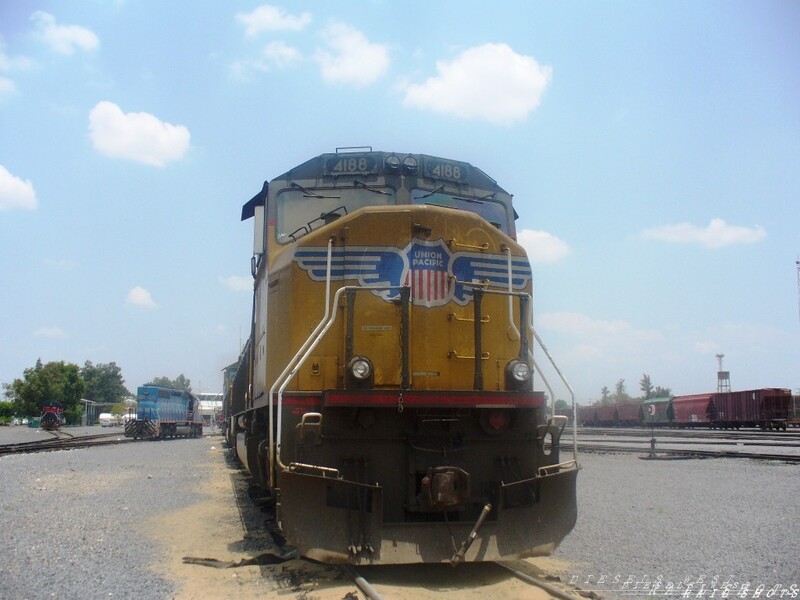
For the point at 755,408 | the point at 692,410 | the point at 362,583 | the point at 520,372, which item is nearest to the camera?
the point at 362,583

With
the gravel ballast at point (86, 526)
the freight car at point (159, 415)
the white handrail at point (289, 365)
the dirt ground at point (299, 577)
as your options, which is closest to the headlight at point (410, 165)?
the white handrail at point (289, 365)

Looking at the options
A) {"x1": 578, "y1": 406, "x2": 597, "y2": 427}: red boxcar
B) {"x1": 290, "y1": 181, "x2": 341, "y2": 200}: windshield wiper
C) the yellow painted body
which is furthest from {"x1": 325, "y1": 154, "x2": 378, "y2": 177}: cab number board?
{"x1": 578, "y1": 406, "x2": 597, "y2": 427}: red boxcar

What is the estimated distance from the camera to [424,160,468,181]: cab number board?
6859 mm

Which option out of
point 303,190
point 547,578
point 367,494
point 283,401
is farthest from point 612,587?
point 303,190

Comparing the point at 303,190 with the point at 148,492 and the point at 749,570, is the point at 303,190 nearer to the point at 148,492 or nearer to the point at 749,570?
the point at 749,570

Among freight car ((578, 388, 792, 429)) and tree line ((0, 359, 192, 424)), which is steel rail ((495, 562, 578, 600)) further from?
tree line ((0, 359, 192, 424))

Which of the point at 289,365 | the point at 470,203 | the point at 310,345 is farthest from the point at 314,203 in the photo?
the point at 289,365

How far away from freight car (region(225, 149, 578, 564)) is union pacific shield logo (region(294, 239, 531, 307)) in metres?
0.01

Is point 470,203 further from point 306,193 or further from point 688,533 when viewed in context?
point 688,533

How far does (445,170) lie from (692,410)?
39.7 meters

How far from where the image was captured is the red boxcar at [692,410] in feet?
128

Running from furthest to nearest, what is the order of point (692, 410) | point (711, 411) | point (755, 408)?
point (692, 410) < point (711, 411) < point (755, 408)

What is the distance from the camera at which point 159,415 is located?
35.0 metres

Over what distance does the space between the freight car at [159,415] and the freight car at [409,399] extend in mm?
30606
